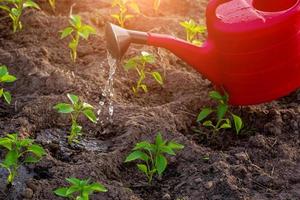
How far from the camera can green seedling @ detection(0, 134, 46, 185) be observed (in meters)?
2.60

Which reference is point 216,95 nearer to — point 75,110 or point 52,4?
point 75,110

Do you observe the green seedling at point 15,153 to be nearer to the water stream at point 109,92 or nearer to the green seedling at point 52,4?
the water stream at point 109,92

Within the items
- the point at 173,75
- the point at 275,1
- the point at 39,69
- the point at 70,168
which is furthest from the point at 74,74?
the point at 275,1

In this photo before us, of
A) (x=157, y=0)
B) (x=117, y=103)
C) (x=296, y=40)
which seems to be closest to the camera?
(x=296, y=40)

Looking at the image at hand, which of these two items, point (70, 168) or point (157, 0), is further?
point (157, 0)

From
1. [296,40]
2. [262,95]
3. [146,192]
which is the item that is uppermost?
[296,40]

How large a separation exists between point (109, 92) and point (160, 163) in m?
0.74

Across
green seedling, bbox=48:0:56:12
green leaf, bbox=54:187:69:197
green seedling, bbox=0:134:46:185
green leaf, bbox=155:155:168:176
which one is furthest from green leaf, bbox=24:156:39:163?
green seedling, bbox=48:0:56:12

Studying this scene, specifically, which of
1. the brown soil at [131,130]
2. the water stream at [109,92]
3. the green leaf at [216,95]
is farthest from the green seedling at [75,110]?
the green leaf at [216,95]

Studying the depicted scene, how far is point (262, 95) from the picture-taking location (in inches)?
125

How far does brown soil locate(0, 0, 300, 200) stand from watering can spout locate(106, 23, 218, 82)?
0.61ft

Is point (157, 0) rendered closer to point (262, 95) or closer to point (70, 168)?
point (262, 95)

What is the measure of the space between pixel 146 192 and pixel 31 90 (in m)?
0.92

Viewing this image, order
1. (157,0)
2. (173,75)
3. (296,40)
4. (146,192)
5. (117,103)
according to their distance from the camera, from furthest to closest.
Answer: (157,0) → (173,75) → (117,103) → (296,40) → (146,192)
